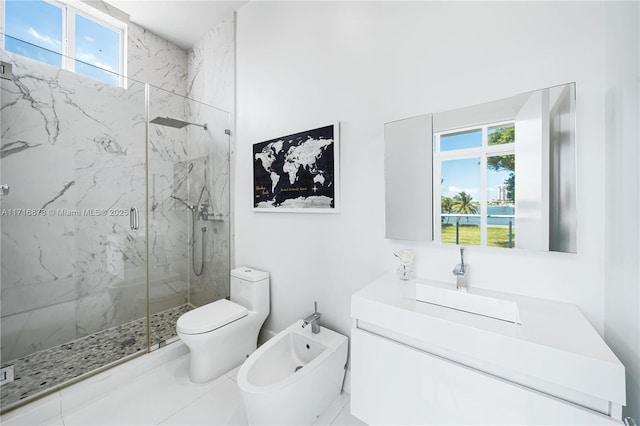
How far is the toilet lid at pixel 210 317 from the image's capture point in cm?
159

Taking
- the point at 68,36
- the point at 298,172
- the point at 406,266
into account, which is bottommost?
the point at 406,266

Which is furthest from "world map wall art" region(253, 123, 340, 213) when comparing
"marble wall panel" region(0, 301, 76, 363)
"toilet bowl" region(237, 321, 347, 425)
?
"marble wall panel" region(0, 301, 76, 363)

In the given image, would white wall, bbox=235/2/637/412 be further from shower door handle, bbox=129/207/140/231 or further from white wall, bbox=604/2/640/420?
shower door handle, bbox=129/207/140/231

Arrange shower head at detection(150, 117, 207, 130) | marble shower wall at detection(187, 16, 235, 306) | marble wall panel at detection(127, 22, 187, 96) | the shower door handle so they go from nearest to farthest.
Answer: the shower door handle < shower head at detection(150, 117, 207, 130) < marble shower wall at detection(187, 16, 235, 306) < marble wall panel at detection(127, 22, 187, 96)

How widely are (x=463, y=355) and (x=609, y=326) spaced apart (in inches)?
22.1

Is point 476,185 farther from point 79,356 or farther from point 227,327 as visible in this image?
point 79,356

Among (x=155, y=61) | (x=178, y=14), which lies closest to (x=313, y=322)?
(x=178, y=14)

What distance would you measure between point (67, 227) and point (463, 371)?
8.94 ft

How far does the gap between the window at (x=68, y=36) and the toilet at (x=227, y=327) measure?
2054mm

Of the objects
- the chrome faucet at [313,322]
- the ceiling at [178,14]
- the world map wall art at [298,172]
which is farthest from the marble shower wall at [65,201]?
the chrome faucet at [313,322]

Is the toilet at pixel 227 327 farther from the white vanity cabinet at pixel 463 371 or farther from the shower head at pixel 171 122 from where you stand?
the shower head at pixel 171 122

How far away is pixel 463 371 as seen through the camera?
2.79 feet

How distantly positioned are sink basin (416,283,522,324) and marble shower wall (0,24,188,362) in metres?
2.20

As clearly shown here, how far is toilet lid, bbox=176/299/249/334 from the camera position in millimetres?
1589
